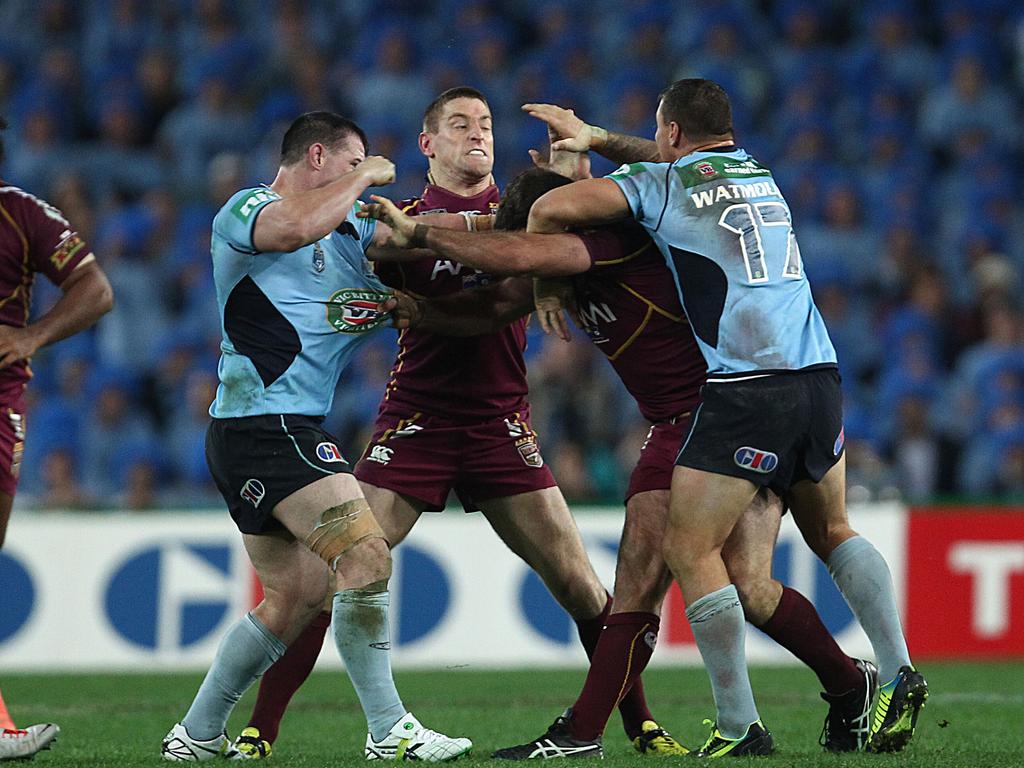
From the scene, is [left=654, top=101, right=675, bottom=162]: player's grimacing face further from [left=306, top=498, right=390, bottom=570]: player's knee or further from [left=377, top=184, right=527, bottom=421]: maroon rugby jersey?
[left=306, top=498, right=390, bottom=570]: player's knee

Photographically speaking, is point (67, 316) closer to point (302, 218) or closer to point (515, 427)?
point (302, 218)

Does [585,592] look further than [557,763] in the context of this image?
Yes

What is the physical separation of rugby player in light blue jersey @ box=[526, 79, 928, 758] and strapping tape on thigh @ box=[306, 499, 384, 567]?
1.13 m

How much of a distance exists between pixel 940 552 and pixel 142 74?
8.63 meters

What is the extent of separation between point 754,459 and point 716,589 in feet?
1.60

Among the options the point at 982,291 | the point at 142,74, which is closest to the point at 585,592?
the point at 982,291

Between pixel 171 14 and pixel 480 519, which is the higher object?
pixel 171 14

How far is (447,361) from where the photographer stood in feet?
23.1

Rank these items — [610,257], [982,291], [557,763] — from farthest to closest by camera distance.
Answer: [982,291]
[610,257]
[557,763]

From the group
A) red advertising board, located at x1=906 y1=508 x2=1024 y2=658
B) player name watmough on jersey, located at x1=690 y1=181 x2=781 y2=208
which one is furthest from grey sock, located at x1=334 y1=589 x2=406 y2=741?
red advertising board, located at x1=906 y1=508 x2=1024 y2=658

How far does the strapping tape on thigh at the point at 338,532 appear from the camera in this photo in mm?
6008

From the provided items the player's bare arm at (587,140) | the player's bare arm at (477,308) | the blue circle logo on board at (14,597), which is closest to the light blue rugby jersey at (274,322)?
the player's bare arm at (477,308)

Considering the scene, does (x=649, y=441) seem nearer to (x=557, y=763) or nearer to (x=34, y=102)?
(x=557, y=763)

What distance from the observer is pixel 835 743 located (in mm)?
6508
